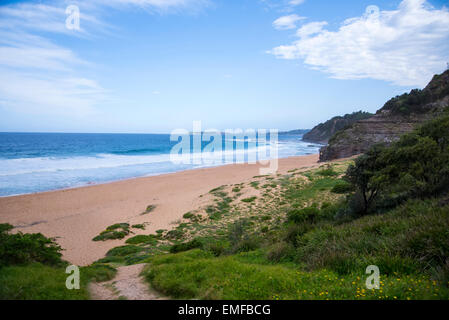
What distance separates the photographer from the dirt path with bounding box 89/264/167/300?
4715 millimetres

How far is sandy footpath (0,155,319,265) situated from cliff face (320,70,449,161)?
17773 mm

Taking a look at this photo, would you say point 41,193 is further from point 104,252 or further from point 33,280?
point 33,280

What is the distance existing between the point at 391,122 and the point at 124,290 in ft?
123

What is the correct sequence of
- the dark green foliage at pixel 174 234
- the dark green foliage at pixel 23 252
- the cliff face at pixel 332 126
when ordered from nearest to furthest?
the dark green foliage at pixel 23 252, the dark green foliage at pixel 174 234, the cliff face at pixel 332 126

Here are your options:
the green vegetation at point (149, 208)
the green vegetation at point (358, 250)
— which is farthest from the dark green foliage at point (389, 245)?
the green vegetation at point (149, 208)

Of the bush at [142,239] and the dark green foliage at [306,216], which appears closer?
the dark green foliage at [306,216]

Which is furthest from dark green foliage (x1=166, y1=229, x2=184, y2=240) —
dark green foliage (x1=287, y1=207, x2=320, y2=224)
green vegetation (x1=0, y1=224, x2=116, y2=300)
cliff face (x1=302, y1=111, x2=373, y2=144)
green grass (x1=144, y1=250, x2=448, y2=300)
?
cliff face (x1=302, y1=111, x2=373, y2=144)

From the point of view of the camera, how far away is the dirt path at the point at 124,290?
15.5 ft

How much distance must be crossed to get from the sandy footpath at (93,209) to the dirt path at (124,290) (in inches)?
227

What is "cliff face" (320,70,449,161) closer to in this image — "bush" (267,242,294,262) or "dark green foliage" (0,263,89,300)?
"bush" (267,242,294,262)

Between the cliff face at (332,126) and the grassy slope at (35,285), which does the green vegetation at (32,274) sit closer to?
the grassy slope at (35,285)
